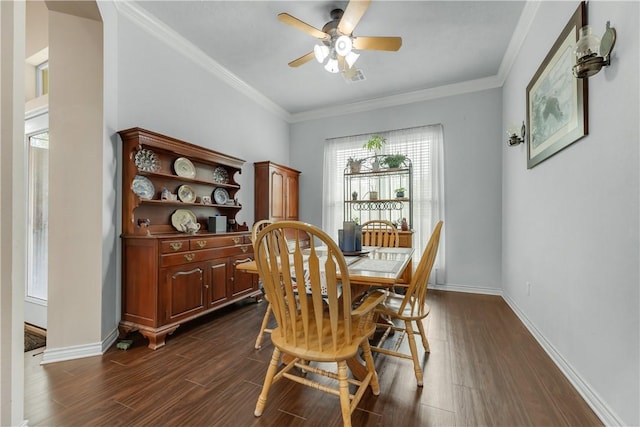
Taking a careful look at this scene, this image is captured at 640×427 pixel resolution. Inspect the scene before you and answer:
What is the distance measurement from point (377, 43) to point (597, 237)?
2073 mm

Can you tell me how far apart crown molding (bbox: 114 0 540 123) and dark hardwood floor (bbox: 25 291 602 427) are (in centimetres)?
287

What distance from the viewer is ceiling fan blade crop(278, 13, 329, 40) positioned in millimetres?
2109

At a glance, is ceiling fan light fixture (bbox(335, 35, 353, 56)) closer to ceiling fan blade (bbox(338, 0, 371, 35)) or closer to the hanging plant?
ceiling fan blade (bbox(338, 0, 371, 35))

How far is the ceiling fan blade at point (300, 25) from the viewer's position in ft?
6.92

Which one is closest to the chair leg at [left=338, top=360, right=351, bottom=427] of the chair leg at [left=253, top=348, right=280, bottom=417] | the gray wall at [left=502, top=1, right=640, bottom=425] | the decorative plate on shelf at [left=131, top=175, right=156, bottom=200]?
the chair leg at [left=253, top=348, right=280, bottom=417]

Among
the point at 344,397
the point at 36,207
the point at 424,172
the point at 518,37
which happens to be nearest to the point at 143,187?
the point at 36,207

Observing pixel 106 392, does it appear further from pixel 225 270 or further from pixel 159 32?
pixel 159 32

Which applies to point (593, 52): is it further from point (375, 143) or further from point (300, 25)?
point (375, 143)

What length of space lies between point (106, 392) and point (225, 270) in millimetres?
1362

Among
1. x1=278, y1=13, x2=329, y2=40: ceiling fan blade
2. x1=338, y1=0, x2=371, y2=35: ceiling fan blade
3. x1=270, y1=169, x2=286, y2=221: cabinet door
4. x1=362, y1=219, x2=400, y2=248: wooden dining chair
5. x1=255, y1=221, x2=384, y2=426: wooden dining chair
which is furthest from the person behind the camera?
x1=270, y1=169, x2=286, y2=221: cabinet door

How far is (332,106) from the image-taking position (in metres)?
4.71

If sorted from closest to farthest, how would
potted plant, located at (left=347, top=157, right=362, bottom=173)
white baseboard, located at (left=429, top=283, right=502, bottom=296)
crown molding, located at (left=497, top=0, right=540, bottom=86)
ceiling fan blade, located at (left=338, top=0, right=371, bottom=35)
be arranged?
ceiling fan blade, located at (left=338, top=0, right=371, bottom=35) → crown molding, located at (left=497, top=0, right=540, bottom=86) → white baseboard, located at (left=429, top=283, right=502, bottom=296) → potted plant, located at (left=347, top=157, right=362, bottom=173)

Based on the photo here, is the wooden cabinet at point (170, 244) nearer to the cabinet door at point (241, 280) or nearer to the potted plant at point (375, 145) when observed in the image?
the cabinet door at point (241, 280)

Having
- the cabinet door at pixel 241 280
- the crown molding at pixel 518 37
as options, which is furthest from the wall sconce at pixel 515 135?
the cabinet door at pixel 241 280
